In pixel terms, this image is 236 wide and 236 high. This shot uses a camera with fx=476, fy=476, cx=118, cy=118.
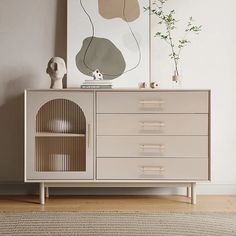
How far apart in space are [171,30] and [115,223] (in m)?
1.46

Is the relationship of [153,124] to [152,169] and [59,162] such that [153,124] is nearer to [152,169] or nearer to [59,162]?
[152,169]

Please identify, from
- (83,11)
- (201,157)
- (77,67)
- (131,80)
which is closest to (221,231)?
(201,157)

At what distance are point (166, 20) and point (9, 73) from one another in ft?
3.73

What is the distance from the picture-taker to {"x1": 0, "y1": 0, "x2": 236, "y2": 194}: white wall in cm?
328

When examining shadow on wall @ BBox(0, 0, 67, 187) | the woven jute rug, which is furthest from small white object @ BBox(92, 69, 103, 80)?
the woven jute rug

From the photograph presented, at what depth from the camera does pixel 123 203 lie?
3.05 metres

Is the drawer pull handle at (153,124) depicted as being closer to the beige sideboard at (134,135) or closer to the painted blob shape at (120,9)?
the beige sideboard at (134,135)

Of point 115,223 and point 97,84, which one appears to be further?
point 97,84

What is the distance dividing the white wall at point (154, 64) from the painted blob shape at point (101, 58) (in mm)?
170

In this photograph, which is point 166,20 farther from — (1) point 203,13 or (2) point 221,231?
(2) point 221,231

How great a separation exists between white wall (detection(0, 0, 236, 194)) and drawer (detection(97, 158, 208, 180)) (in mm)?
399

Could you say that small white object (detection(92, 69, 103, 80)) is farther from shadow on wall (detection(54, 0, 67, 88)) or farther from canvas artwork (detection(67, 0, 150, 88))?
shadow on wall (detection(54, 0, 67, 88))

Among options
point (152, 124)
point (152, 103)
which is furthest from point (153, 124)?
point (152, 103)

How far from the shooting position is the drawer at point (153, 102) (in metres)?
2.94
